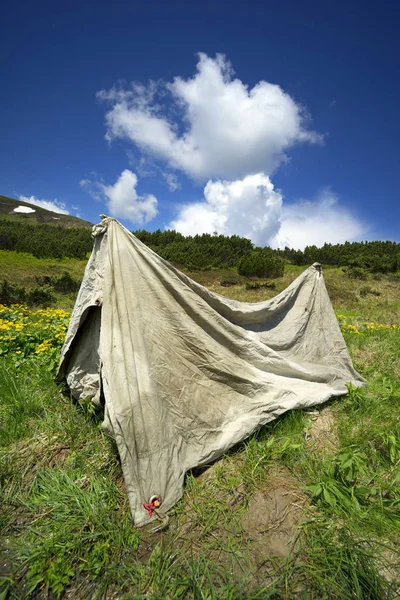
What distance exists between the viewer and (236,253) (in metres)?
29.0

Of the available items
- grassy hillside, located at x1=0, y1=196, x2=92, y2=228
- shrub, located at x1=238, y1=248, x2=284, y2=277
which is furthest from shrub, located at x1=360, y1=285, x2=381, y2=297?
grassy hillside, located at x1=0, y1=196, x2=92, y2=228

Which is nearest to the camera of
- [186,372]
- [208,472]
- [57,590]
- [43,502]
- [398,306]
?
[57,590]

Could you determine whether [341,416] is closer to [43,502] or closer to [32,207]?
[43,502]

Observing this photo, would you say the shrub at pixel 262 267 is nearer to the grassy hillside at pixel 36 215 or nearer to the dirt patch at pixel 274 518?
the dirt patch at pixel 274 518

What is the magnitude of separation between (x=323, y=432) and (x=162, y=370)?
1.94 m

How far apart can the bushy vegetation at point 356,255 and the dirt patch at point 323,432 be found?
21.6m

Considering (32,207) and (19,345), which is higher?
(32,207)

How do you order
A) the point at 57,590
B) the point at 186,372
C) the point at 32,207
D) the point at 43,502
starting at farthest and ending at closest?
the point at 32,207, the point at 186,372, the point at 43,502, the point at 57,590

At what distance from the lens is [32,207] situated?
233 ft

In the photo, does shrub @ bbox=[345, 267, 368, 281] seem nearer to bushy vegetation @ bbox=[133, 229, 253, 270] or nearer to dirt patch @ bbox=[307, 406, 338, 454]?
bushy vegetation @ bbox=[133, 229, 253, 270]

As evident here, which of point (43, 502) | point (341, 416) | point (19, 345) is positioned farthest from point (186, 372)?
point (19, 345)

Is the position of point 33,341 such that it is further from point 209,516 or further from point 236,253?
point 236,253

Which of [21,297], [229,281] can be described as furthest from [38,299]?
[229,281]

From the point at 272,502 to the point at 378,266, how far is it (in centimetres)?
2351
